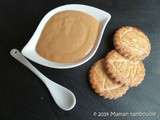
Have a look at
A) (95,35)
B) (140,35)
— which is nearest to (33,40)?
(95,35)

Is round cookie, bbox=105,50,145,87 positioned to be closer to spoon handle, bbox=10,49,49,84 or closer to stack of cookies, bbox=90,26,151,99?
stack of cookies, bbox=90,26,151,99

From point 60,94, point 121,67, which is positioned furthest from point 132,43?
point 60,94

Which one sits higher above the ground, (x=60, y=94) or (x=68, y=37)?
(x=68, y=37)

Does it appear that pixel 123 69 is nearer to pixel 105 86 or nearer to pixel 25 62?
pixel 105 86

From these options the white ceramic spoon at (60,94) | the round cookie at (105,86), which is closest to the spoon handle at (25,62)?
the white ceramic spoon at (60,94)

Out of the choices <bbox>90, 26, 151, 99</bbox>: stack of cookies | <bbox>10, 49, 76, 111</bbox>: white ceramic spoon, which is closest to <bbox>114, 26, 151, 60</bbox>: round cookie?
<bbox>90, 26, 151, 99</bbox>: stack of cookies
